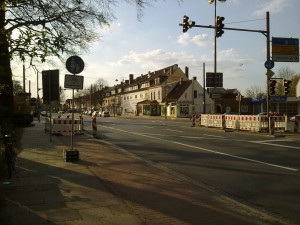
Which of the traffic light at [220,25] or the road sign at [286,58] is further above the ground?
the traffic light at [220,25]

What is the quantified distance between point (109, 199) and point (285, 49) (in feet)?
69.3

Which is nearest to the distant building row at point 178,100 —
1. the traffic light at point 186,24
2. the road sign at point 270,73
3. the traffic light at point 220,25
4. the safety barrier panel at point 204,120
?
the safety barrier panel at point 204,120

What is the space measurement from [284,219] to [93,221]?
3.09 meters

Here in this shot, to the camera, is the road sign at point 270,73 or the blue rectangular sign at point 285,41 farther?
the blue rectangular sign at point 285,41

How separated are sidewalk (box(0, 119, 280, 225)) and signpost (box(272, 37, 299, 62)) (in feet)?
54.9

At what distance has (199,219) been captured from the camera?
21.2 ft

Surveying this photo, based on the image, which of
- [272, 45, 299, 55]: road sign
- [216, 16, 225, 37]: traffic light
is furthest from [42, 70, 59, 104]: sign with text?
[272, 45, 299, 55]: road sign

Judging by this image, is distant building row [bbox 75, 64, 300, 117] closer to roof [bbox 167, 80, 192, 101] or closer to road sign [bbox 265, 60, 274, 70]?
roof [bbox 167, 80, 192, 101]

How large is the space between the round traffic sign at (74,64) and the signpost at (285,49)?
16.2 meters

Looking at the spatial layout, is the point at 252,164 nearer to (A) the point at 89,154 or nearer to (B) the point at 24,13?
(A) the point at 89,154

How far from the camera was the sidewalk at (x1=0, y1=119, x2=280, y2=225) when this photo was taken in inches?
254

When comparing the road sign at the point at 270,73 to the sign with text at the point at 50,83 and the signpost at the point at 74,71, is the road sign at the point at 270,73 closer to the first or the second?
the sign with text at the point at 50,83

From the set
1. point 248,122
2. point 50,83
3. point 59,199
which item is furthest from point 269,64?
point 59,199

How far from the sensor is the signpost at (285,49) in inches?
1009
